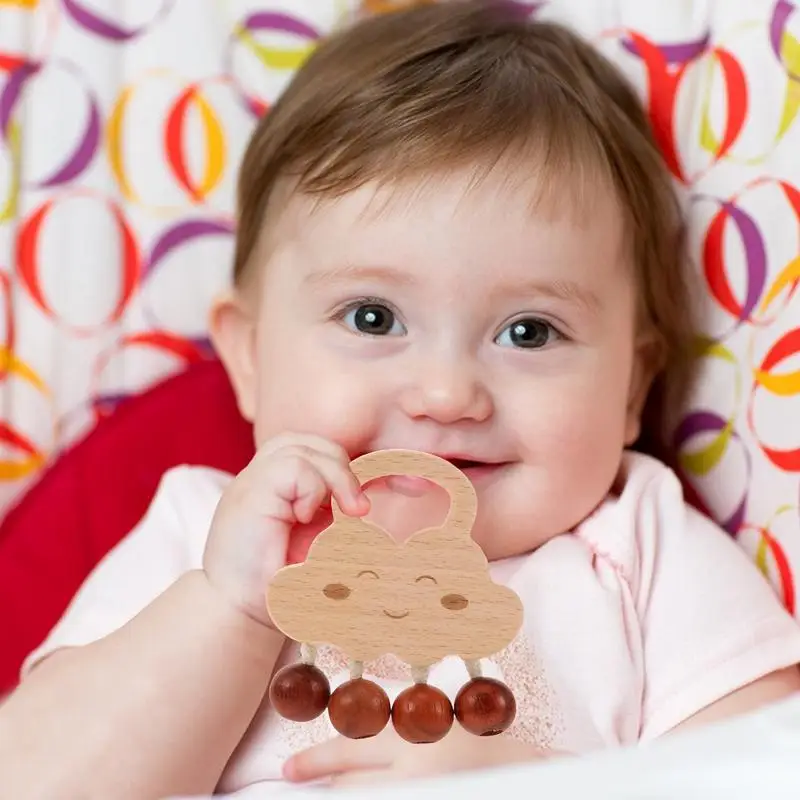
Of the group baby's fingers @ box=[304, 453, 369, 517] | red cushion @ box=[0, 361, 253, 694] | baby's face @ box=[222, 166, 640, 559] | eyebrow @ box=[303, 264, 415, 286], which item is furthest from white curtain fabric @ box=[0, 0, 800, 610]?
baby's fingers @ box=[304, 453, 369, 517]

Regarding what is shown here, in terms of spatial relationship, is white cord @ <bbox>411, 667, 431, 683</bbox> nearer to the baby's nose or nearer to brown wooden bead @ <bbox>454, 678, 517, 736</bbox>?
brown wooden bead @ <bbox>454, 678, 517, 736</bbox>

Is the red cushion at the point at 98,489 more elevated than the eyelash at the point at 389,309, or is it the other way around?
the eyelash at the point at 389,309

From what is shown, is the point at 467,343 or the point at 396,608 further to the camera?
the point at 467,343

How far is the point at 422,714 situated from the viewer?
719 millimetres

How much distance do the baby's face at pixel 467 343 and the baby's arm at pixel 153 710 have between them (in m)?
0.14

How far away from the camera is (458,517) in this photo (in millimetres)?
729

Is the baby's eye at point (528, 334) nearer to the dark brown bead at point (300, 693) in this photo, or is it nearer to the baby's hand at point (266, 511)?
the baby's hand at point (266, 511)

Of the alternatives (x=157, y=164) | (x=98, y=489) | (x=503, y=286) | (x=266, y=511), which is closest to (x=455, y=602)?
(x=266, y=511)

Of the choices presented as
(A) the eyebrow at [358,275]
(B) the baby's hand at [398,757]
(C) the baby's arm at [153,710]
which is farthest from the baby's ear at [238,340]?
(B) the baby's hand at [398,757]

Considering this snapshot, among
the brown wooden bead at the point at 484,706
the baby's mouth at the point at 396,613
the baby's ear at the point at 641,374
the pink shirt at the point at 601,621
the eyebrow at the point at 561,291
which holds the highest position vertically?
the eyebrow at the point at 561,291

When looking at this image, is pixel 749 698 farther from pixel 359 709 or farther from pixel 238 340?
pixel 238 340

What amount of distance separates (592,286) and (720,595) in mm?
265

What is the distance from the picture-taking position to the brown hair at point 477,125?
0.98m

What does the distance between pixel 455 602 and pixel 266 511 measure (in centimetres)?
19
